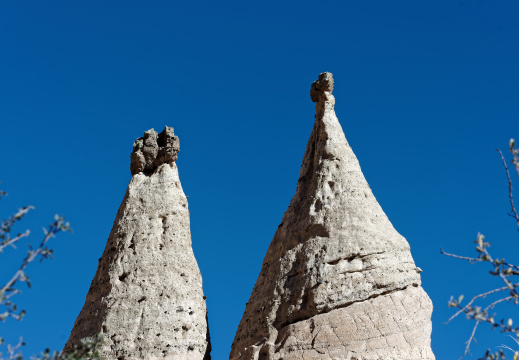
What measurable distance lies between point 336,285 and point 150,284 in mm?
4326

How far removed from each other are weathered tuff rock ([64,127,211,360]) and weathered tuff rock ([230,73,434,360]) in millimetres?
1281

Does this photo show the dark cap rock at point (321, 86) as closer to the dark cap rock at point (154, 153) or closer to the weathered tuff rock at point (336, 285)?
the weathered tuff rock at point (336, 285)

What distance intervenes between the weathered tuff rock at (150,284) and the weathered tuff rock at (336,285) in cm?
128

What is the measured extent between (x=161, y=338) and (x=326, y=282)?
3781mm

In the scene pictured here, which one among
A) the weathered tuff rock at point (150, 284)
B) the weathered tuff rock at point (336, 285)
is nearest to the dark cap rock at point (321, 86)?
the weathered tuff rock at point (336, 285)

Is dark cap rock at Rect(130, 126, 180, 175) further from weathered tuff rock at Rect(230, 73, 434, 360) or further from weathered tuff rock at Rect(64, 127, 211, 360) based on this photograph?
weathered tuff rock at Rect(230, 73, 434, 360)

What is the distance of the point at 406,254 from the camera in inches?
615

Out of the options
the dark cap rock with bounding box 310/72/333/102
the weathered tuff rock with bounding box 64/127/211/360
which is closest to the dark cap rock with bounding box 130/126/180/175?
the weathered tuff rock with bounding box 64/127/211/360

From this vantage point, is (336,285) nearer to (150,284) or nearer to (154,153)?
(150,284)

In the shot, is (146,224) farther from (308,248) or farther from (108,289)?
(308,248)

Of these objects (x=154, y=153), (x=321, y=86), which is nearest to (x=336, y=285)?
(x=321, y=86)

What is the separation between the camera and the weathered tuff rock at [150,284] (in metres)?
16.0

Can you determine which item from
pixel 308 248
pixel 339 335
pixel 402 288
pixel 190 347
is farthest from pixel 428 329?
pixel 190 347

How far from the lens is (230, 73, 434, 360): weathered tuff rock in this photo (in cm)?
1427
